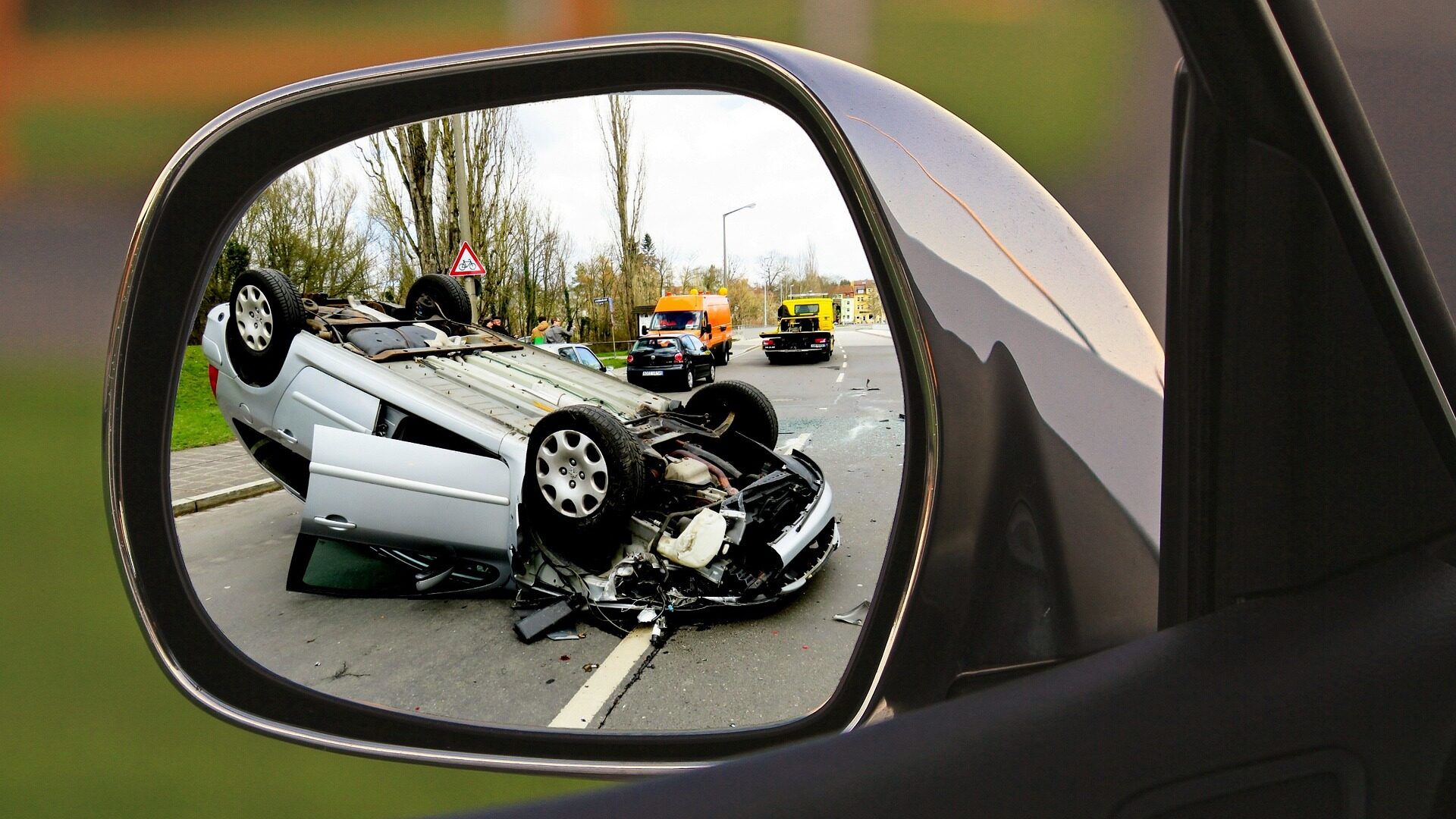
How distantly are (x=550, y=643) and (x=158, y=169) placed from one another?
8.24 ft

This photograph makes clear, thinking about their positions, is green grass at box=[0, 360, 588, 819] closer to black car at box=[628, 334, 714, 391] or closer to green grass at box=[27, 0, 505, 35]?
green grass at box=[27, 0, 505, 35]

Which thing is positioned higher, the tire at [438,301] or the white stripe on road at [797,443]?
the tire at [438,301]

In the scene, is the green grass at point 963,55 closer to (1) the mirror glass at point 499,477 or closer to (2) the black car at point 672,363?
(1) the mirror glass at point 499,477

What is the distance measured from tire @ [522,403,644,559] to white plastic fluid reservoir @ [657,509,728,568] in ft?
1.01

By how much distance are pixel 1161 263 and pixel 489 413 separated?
4.12 meters

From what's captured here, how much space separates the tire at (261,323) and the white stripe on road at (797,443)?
329 centimetres

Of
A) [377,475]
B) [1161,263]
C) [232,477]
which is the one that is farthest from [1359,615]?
[377,475]

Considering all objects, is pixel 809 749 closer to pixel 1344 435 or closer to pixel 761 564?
pixel 1344 435

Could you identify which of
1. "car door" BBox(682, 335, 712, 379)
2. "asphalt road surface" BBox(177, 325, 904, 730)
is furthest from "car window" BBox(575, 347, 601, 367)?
"car door" BBox(682, 335, 712, 379)

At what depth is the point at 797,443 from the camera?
6.41m

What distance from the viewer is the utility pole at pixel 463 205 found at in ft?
5.84

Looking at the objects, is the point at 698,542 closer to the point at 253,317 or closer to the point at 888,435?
the point at 253,317

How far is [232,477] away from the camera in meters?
1.88

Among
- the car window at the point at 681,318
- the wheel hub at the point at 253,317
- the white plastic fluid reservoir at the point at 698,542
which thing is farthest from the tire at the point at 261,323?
the car window at the point at 681,318
